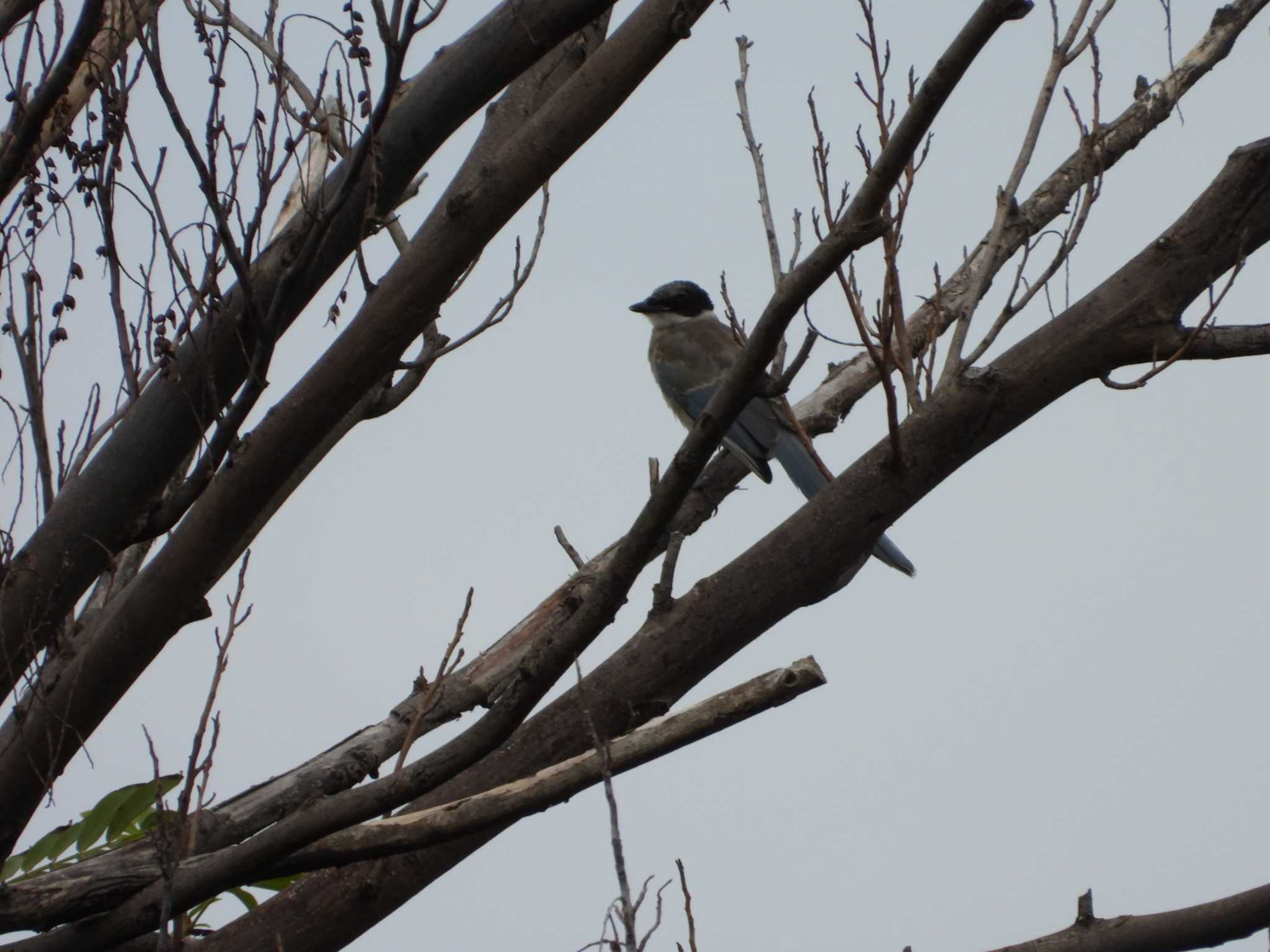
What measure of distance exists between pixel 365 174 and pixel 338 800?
1347 millimetres

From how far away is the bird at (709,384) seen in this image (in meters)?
5.79

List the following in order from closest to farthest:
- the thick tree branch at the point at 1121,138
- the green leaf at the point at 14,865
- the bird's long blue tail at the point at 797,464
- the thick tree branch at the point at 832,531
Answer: the thick tree branch at the point at 832,531 → the green leaf at the point at 14,865 → the thick tree branch at the point at 1121,138 → the bird's long blue tail at the point at 797,464

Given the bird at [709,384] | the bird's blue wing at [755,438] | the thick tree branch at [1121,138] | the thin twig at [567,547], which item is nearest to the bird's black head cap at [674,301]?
the bird at [709,384]

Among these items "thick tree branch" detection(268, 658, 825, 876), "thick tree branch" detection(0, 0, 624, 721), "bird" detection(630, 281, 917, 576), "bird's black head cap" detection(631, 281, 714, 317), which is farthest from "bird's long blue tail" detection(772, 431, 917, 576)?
"thick tree branch" detection(268, 658, 825, 876)

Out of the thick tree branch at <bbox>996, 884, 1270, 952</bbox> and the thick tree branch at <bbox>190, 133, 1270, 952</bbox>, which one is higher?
the thick tree branch at <bbox>190, 133, 1270, 952</bbox>

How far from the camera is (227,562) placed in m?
3.12

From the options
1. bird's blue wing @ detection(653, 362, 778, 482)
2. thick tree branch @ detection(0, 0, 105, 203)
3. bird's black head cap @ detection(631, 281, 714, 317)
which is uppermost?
bird's black head cap @ detection(631, 281, 714, 317)

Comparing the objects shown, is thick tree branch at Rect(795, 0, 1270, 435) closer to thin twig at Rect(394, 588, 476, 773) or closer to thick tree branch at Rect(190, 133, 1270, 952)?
thick tree branch at Rect(190, 133, 1270, 952)

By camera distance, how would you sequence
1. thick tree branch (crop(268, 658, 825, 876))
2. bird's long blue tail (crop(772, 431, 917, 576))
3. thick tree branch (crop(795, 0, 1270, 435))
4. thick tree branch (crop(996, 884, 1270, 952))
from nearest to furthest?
1. thick tree branch (crop(996, 884, 1270, 952))
2. thick tree branch (crop(268, 658, 825, 876))
3. thick tree branch (crop(795, 0, 1270, 435))
4. bird's long blue tail (crop(772, 431, 917, 576))

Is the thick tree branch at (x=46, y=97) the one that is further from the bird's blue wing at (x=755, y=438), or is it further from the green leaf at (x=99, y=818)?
the bird's blue wing at (x=755, y=438)

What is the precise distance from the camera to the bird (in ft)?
19.0

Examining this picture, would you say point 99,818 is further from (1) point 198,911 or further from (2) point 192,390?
(2) point 192,390

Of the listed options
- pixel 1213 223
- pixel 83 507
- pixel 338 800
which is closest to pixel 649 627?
pixel 338 800

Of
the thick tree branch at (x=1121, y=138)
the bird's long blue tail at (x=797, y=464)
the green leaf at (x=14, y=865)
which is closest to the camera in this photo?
the green leaf at (x=14, y=865)
